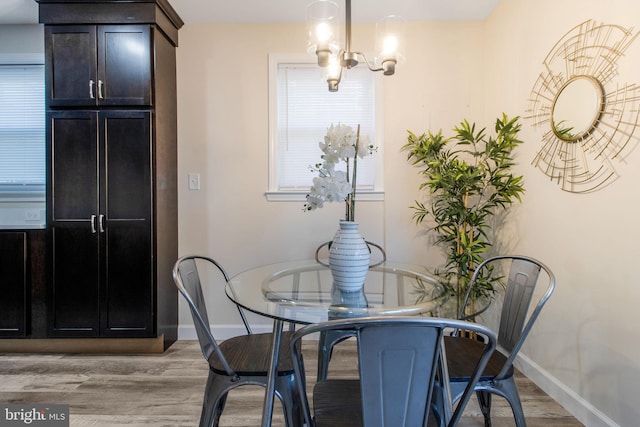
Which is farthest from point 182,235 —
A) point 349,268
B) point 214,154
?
point 349,268

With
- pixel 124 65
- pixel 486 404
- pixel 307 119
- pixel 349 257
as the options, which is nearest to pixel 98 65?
pixel 124 65

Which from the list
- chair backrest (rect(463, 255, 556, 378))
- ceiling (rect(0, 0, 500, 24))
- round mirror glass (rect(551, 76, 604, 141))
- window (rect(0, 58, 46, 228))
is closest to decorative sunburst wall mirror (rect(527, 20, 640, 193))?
round mirror glass (rect(551, 76, 604, 141))

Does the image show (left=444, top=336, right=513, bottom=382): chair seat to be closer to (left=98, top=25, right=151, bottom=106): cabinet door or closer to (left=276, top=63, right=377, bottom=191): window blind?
(left=276, top=63, right=377, bottom=191): window blind

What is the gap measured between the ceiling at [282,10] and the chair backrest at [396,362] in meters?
2.41

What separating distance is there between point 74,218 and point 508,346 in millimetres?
2744

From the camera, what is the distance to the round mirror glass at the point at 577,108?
1.58 m

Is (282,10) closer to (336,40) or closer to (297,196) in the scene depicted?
(336,40)

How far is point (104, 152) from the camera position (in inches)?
92.4

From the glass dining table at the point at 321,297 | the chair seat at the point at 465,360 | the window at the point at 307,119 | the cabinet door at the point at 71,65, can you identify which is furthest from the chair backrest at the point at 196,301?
the cabinet door at the point at 71,65

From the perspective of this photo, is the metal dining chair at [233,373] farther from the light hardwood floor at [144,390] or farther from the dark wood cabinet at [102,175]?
the dark wood cabinet at [102,175]

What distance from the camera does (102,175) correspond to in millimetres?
2352

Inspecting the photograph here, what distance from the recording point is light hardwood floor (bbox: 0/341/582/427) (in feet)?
5.52

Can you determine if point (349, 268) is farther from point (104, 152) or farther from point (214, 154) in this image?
point (104, 152)

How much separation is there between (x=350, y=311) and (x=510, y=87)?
208 cm
